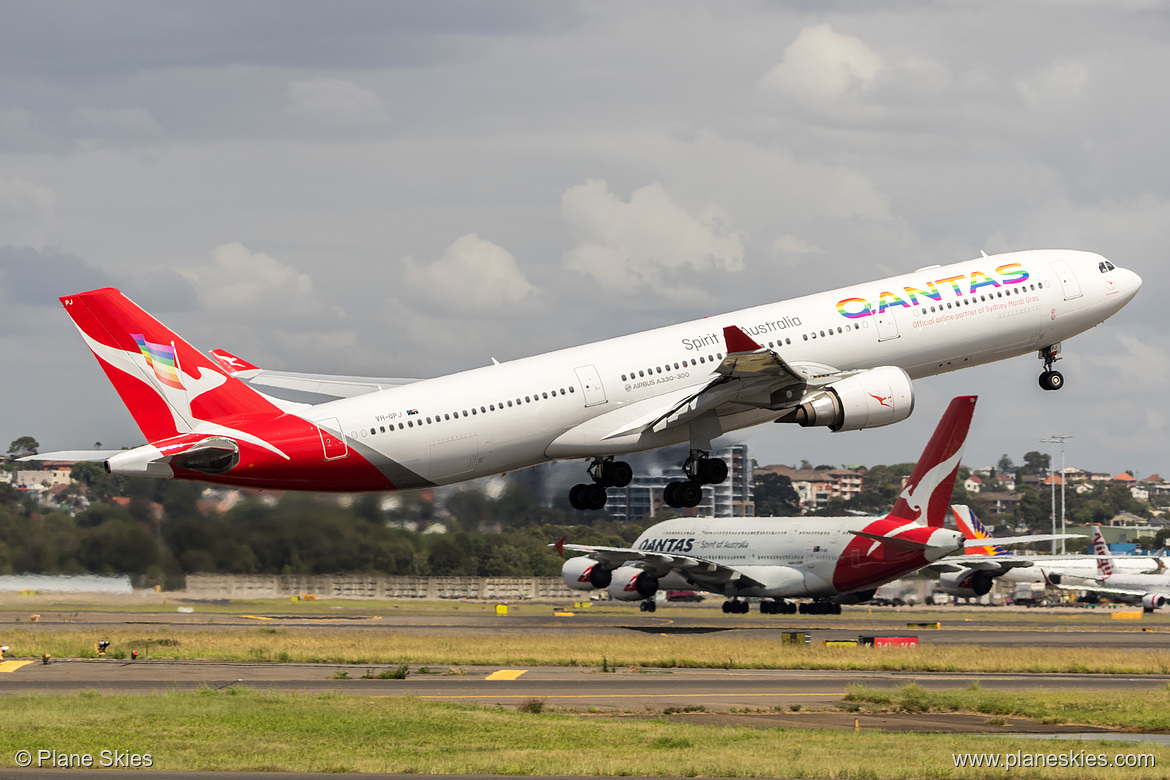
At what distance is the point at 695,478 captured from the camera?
146ft

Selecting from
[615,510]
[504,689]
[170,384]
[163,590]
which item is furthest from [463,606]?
[170,384]

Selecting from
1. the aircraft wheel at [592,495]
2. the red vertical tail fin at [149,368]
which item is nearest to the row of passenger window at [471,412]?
the red vertical tail fin at [149,368]

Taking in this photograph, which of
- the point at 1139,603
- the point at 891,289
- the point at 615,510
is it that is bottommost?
the point at 1139,603

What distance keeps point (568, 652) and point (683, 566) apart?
87.5 feet

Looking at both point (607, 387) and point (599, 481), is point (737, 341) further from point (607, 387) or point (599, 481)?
point (599, 481)

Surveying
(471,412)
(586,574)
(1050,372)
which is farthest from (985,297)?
(586,574)

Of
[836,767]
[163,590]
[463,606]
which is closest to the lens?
[836,767]

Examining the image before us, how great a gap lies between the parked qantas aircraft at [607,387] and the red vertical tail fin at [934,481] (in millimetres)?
28461

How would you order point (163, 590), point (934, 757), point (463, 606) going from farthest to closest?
point (463, 606), point (163, 590), point (934, 757)

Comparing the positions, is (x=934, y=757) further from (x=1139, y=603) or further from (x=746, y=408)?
(x=1139, y=603)

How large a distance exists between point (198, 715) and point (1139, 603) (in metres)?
96.4

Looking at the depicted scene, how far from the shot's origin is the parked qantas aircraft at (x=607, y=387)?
126ft

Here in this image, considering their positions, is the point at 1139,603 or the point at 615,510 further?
the point at 1139,603

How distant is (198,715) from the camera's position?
3491 centimetres
